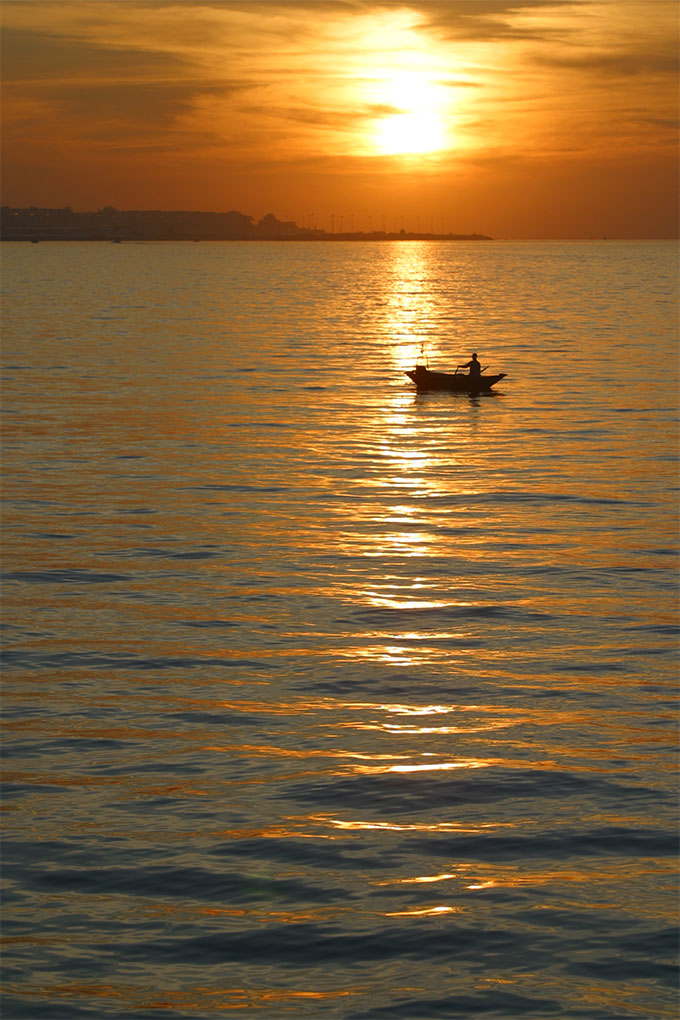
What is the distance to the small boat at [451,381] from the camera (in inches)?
2189

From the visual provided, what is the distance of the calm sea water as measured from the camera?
39.2 feet

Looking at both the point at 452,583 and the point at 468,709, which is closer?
the point at 468,709

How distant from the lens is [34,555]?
2764 cm

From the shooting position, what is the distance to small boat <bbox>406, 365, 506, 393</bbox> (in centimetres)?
5559

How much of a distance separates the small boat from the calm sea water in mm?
11391

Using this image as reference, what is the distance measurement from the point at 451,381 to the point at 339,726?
39.8 metres

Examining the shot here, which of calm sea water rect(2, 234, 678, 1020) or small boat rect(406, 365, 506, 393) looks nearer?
calm sea water rect(2, 234, 678, 1020)

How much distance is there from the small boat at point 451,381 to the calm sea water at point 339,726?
11.4 metres

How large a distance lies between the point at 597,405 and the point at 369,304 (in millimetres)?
92297

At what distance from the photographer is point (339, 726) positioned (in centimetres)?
1764

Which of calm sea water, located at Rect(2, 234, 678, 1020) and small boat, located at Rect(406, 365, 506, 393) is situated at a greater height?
small boat, located at Rect(406, 365, 506, 393)

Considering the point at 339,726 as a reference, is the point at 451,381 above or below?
above

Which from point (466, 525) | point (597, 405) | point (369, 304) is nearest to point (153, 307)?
point (369, 304)

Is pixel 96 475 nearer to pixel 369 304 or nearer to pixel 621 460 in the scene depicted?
pixel 621 460
